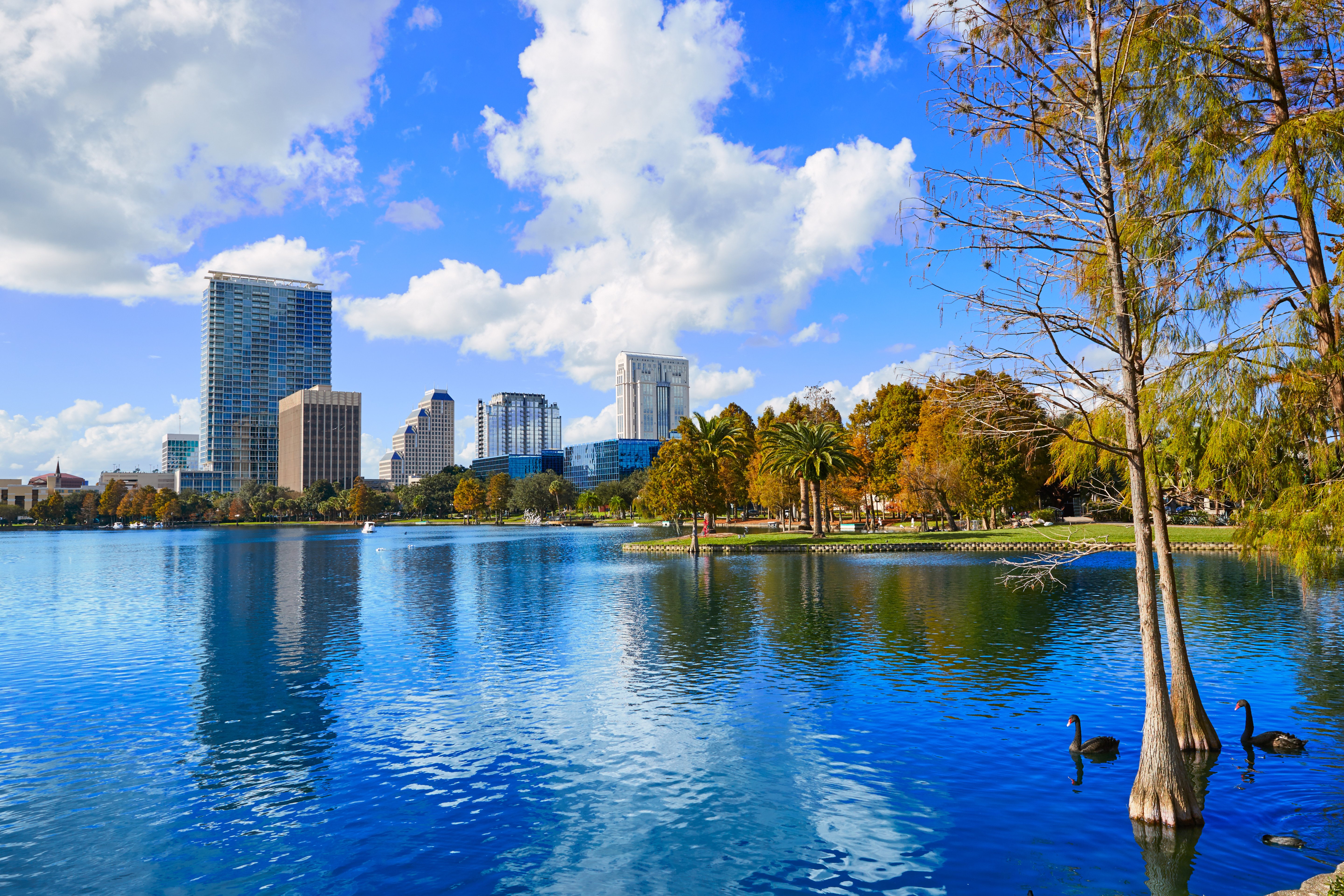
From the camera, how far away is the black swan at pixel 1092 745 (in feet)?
58.5

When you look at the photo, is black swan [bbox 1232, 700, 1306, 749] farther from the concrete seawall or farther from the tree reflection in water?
the concrete seawall

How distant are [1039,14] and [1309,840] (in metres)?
14.7

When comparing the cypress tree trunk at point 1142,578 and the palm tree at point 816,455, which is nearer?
the cypress tree trunk at point 1142,578


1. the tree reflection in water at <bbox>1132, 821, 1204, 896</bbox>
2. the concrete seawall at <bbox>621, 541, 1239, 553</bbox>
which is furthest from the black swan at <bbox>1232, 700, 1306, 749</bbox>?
the concrete seawall at <bbox>621, 541, 1239, 553</bbox>

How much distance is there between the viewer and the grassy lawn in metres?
72.0

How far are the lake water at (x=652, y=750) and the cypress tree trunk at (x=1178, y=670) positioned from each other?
1.07m

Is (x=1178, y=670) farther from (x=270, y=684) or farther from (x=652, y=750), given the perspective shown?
(x=270, y=684)

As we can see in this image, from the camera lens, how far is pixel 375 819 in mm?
15234

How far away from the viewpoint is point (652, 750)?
1931 centimetres

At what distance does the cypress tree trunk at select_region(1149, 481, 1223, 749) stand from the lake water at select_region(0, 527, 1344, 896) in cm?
107

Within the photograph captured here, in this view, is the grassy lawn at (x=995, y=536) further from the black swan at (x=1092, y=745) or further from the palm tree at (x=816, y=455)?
the black swan at (x=1092, y=745)

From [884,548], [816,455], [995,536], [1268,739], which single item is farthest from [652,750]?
[995,536]

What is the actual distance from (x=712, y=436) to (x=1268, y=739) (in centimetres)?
6908

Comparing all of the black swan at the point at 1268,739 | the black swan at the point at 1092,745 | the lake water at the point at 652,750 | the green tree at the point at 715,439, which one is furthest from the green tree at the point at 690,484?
the black swan at the point at 1268,739
